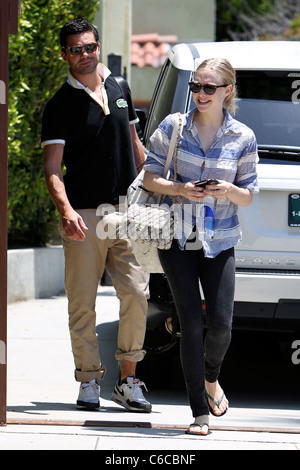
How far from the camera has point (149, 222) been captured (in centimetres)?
458

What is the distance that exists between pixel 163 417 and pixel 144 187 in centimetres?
132

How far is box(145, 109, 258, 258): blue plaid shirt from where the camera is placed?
4.52m

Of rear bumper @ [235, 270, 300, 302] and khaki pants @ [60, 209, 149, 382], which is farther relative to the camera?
rear bumper @ [235, 270, 300, 302]

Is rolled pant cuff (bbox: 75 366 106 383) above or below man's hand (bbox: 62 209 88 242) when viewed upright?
below

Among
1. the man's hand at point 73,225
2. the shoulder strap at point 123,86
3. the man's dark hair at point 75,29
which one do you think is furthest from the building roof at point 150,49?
the man's hand at point 73,225

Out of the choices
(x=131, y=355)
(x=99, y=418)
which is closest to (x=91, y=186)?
(x=131, y=355)

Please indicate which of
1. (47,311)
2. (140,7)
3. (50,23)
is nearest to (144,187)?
(47,311)

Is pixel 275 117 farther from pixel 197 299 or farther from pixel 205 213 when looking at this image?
pixel 197 299

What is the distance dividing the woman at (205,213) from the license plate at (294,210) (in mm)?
763

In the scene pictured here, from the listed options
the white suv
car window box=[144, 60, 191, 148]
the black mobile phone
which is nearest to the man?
the white suv

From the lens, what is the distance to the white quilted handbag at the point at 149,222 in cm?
453

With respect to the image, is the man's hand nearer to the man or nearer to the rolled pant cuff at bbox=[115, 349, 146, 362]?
the man

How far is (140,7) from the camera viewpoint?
741 inches
